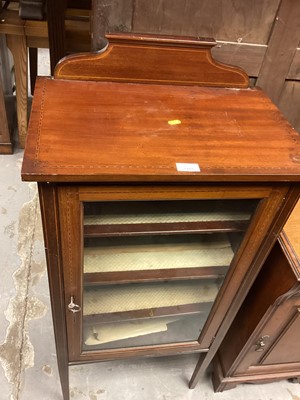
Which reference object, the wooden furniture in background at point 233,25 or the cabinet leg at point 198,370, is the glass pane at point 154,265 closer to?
the cabinet leg at point 198,370

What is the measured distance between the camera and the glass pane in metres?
0.70

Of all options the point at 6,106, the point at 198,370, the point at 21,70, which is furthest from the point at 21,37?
the point at 198,370

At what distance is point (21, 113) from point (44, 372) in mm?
1278

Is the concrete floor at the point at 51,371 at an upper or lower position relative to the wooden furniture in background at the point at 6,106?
lower

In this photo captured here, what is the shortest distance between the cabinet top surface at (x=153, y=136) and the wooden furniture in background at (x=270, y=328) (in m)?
0.26

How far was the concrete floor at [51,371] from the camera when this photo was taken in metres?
1.12

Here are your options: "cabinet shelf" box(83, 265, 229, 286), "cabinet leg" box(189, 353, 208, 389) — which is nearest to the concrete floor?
"cabinet leg" box(189, 353, 208, 389)

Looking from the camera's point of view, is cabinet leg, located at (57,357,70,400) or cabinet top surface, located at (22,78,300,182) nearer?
cabinet top surface, located at (22,78,300,182)

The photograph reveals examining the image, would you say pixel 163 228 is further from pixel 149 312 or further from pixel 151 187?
pixel 149 312

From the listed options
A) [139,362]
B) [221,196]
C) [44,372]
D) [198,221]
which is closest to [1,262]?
[44,372]

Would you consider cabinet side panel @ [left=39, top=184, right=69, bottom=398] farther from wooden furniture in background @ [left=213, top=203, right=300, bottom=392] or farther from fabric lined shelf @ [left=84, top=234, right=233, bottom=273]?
wooden furniture in background @ [left=213, top=203, right=300, bottom=392]

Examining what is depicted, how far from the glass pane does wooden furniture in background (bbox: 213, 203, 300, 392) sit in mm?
124

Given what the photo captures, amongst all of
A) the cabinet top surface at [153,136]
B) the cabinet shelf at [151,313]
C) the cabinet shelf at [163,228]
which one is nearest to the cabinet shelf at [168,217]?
the cabinet shelf at [163,228]

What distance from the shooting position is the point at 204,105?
71 cm
